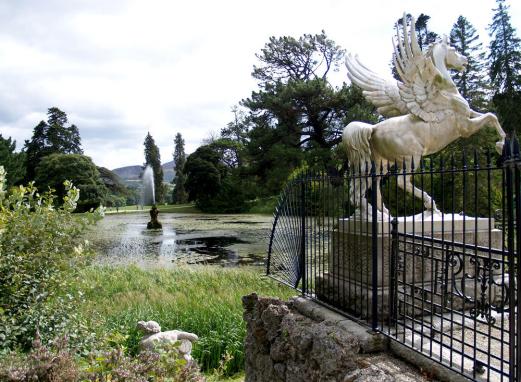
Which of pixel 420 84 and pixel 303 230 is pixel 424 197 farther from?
pixel 303 230

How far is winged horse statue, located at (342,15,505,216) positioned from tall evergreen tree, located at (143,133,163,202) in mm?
58549

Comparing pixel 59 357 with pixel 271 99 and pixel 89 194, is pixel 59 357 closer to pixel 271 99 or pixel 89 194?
pixel 271 99

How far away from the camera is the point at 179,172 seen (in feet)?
200

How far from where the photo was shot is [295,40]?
1275 inches

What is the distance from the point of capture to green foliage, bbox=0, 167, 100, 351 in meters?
4.22

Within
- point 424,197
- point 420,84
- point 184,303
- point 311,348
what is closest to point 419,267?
point 424,197

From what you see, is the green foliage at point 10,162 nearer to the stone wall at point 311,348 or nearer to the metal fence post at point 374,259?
the stone wall at point 311,348

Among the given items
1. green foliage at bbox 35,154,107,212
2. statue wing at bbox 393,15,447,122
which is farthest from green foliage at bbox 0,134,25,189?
statue wing at bbox 393,15,447,122

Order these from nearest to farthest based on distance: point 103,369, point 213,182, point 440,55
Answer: point 103,369
point 440,55
point 213,182

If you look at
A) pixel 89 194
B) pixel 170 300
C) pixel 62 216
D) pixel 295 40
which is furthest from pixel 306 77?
pixel 62 216

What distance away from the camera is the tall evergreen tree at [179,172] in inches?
2336

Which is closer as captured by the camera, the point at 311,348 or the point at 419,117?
the point at 311,348

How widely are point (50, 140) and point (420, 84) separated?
5147 centimetres

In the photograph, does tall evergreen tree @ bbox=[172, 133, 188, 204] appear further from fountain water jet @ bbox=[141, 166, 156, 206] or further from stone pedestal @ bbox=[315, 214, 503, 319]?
stone pedestal @ bbox=[315, 214, 503, 319]
